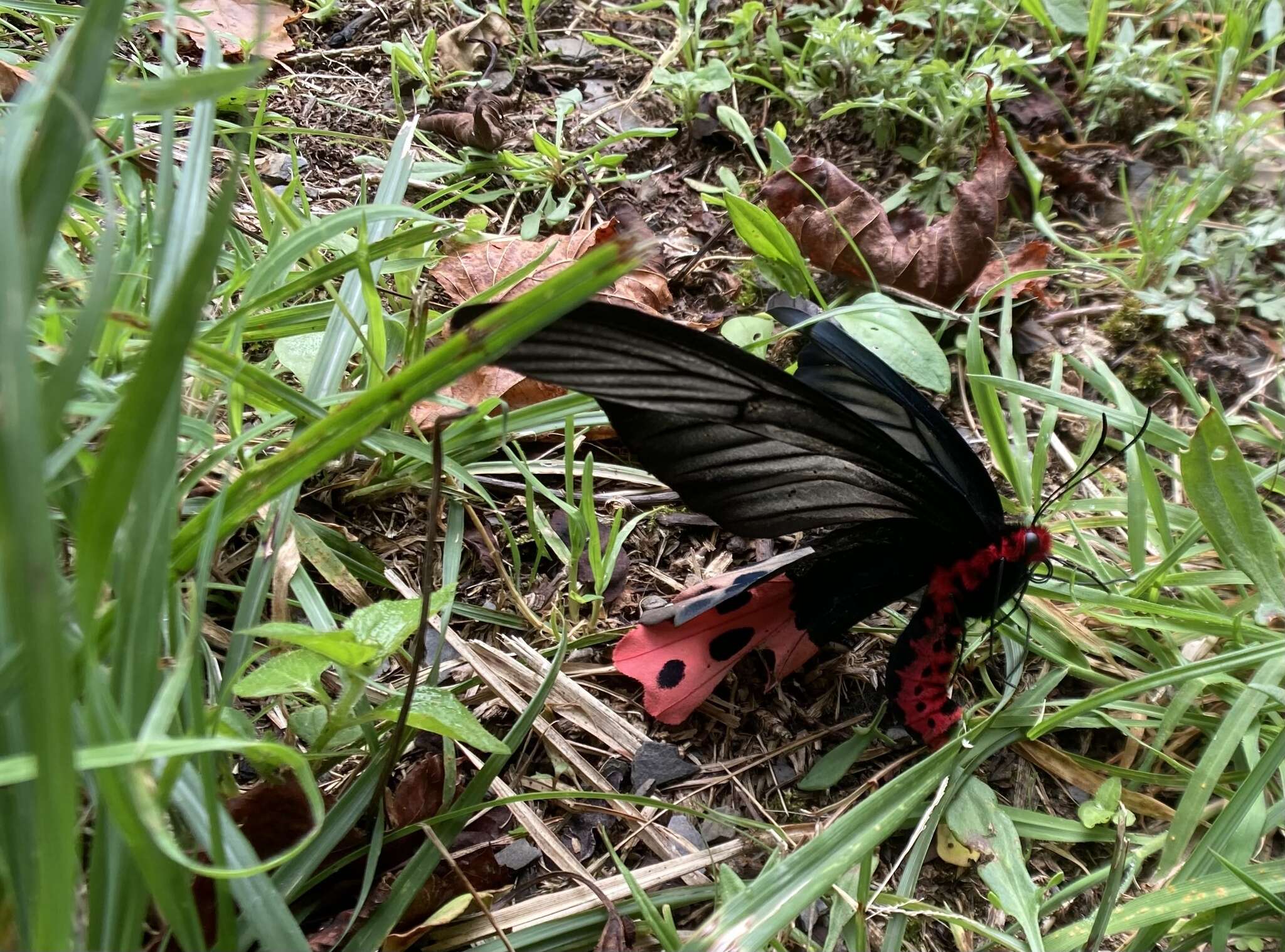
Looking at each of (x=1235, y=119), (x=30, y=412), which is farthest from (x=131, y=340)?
(x=1235, y=119)

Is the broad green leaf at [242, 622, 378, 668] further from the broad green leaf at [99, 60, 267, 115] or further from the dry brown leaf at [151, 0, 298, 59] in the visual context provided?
the dry brown leaf at [151, 0, 298, 59]

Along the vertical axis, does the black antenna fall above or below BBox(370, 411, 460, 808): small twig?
below

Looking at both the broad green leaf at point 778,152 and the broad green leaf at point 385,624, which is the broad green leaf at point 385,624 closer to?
the broad green leaf at point 385,624

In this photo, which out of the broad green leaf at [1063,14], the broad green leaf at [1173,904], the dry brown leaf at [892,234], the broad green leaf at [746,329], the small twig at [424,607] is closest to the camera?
the small twig at [424,607]

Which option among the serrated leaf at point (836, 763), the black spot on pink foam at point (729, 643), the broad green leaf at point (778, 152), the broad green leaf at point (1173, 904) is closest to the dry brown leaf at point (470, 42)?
Result: the broad green leaf at point (778, 152)

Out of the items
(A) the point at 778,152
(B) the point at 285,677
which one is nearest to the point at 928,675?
(B) the point at 285,677

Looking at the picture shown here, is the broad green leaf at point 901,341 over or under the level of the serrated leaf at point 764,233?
under

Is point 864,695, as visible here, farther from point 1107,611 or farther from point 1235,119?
point 1235,119

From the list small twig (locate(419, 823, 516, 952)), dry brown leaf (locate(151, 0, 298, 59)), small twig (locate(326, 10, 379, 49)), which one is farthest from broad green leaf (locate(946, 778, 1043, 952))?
small twig (locate(326, 10, 379, 49))
